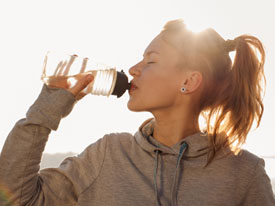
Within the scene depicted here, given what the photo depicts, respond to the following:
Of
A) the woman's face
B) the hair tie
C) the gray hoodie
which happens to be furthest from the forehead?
the gray hoodie

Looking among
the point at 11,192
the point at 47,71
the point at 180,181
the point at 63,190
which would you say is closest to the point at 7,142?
the point at 11,192

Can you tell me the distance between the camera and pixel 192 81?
5.75 ft

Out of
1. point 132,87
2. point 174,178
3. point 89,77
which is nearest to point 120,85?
point 132,87

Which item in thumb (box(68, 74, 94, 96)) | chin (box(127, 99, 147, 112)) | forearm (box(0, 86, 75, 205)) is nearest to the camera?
Answer: forearm (box(0, 86, 75, 205))

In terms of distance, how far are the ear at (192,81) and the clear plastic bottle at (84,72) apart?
0.80 feet

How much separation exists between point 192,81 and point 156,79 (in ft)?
0.60

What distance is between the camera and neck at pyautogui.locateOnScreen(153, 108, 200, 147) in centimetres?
172

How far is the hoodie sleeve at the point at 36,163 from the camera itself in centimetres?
139

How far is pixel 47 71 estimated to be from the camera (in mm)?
1680

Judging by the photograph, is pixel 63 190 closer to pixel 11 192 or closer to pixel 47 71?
pixel 11 192

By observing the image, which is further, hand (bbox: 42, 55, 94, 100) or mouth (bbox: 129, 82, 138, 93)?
mouth (bbox: 129, 82, 138, 93)

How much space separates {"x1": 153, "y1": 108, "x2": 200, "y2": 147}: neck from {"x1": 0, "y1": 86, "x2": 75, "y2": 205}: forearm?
0.46m

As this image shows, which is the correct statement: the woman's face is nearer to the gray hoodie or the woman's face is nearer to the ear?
the ear

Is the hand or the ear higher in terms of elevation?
the hand
